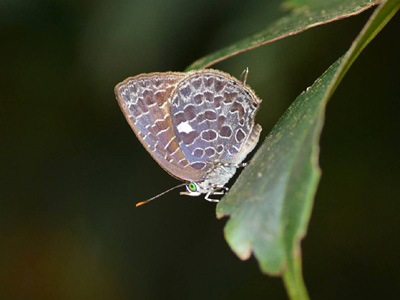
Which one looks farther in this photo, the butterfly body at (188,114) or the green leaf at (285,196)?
the butterfly body at (188,114)

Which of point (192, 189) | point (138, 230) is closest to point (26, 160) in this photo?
point (138, 230)

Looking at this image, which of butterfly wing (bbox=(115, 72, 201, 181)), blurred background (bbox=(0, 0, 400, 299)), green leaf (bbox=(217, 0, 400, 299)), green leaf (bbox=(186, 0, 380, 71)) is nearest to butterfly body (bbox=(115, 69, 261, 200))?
butterfly wing (bbox=(115, 72, 201, 181))

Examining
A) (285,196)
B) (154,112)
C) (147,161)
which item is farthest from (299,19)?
(147,161)

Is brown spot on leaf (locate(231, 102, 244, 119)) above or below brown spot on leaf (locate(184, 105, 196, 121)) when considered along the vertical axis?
below

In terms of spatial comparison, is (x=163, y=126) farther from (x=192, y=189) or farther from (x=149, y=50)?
(x=149, y=50)

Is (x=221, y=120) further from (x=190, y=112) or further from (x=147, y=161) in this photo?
(x=147, y=161)

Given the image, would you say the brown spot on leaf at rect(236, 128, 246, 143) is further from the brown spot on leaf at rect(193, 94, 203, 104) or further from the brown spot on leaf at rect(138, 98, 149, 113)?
the brown spot on leaf at rect(138, 98, 149, 113)

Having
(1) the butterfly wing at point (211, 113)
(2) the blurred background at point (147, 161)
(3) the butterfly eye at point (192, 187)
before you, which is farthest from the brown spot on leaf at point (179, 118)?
(2) the blurred background at point (147, 161)

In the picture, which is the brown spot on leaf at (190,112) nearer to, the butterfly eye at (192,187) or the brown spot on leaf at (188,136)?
the brown spot on leaf at (188,136)
